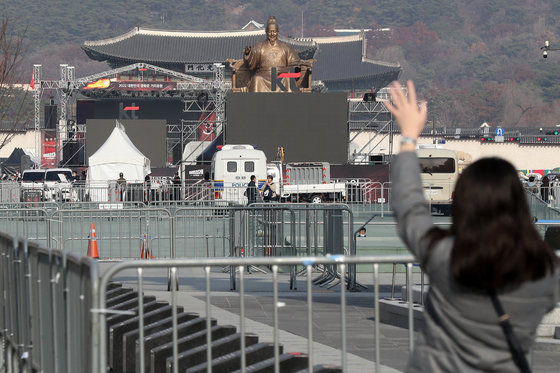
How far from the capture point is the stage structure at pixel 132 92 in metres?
69.4

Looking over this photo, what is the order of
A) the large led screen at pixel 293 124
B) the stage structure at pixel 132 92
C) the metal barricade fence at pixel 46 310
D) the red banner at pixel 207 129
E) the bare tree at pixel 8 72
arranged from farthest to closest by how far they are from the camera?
the stage structure at pixel 132 92, the red banner at pixel 207 129, the large led screen at pixel 293 124, the bare tree at pixel 8 72, the metal barricade fence at pixel 46 310

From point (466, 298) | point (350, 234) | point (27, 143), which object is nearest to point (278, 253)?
point (350, 234)

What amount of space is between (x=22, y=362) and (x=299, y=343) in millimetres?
2640

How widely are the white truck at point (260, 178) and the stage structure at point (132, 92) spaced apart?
22.8 m

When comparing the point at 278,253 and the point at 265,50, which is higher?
the point at 265,50

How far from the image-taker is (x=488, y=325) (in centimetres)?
326

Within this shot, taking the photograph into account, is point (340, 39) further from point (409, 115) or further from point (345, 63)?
point (409, 115)

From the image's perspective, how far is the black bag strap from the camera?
3.23 metres

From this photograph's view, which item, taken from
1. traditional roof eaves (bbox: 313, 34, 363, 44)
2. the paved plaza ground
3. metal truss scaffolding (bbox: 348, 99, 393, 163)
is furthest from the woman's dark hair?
traditional roof eaves (bbox: 313, 34, 363, 44)

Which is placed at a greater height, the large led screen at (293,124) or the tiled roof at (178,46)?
the tiled roof at (178,46)

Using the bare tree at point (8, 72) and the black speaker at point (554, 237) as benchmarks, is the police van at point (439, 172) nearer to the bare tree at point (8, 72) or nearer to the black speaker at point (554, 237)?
the bare tree at point (8, 72)

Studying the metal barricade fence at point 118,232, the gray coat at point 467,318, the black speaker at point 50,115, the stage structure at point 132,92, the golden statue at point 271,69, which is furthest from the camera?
the black speaker at point 50,115

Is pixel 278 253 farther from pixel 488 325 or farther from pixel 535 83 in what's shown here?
pixel 535 83

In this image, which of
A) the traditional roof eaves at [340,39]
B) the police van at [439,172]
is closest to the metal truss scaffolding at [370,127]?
the police van at [439,172]
